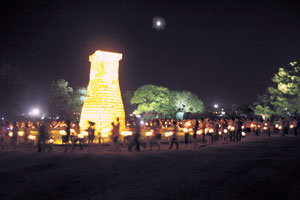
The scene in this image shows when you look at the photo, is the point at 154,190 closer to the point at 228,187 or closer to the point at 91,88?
the point at 228,187

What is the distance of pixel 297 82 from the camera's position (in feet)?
94.5

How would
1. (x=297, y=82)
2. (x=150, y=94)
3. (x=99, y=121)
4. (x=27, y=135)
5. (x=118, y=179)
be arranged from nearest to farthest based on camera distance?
(x=118, y=179), (x=27, y=135), (x=99, y=121), (x=297, y=82), (x=150, y=94)

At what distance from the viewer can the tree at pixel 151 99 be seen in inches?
1907

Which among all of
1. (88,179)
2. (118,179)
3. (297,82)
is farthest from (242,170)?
(297,82)

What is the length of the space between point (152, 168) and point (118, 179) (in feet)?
5.60

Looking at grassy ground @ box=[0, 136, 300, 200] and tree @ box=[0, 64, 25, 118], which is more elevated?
tree @ box=[0, 64, 25, 118]

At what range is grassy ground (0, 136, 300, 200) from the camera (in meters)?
5.13

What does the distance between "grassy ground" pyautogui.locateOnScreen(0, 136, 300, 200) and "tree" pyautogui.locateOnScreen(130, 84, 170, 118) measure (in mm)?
39678

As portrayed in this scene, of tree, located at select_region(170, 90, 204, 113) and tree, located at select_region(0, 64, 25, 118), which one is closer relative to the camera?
tree, located at select_region(0, 64, 25, 118)

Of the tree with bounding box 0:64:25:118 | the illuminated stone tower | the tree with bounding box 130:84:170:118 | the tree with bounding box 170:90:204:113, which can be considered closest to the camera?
the illuminated stone tower

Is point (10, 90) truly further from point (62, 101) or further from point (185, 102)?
point (185, 102)

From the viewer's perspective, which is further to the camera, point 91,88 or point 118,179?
point 91,88

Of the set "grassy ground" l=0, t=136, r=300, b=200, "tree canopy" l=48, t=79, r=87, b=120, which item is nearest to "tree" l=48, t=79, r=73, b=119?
"tree canopy" l=48, t=79, r=87, b=120

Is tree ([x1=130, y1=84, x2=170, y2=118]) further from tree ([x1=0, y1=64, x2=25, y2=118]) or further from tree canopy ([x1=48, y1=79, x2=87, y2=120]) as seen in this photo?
tree ([x1=0, y1=64, x2=25, y2=118])
